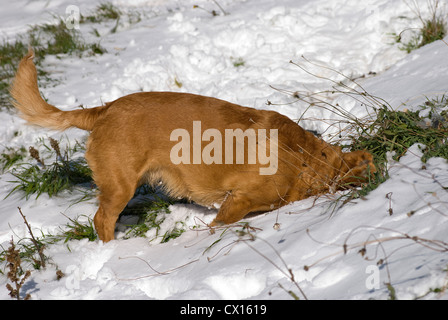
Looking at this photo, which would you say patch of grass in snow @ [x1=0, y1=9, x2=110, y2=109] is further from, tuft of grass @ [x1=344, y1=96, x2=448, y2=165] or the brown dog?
tuft of grass @ [x1=344, y1=96, x2=448, y2=165]

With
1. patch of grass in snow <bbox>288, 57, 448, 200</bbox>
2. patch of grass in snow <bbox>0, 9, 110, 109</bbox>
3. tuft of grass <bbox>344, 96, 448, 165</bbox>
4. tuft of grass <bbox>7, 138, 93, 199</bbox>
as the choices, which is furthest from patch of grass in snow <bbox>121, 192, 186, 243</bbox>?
patch of grass in snow <bbox>0, 9, 110, 109</bbox>

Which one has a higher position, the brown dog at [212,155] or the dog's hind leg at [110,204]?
the brown dog at [212,155]

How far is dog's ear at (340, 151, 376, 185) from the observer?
3.08 metres

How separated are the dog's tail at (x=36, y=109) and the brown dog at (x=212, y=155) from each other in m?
0.02

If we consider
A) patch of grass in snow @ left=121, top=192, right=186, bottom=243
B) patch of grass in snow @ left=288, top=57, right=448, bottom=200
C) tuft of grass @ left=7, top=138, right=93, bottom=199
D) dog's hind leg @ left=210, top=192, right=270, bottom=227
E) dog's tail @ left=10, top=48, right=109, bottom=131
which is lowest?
patch of grass in snow @ left=121, top=192, right=186, bottom=243

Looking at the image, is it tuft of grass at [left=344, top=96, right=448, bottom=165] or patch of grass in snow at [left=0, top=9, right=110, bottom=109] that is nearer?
tuft of grass at [left=344, top=96, right=448, bottom=165]

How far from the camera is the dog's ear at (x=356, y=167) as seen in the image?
3.08m

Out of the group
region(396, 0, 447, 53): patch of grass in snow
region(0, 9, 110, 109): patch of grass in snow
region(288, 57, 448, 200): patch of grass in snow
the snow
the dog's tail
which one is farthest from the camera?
region(0, 9, 110, 109): patch of grass in snow

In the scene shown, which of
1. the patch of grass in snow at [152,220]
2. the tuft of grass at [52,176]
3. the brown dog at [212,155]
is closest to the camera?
the brown dog at [212,155]

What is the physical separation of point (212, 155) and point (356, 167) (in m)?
0.92

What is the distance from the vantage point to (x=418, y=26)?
16.9ft

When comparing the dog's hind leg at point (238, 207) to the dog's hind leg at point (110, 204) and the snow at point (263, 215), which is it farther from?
the dog's hind leg at point (110, 204)

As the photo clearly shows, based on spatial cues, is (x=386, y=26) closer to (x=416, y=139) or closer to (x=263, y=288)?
(x=416, y=139)

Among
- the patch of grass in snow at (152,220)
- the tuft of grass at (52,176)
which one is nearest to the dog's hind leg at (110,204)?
the patch of grass in snow at (152,220)
